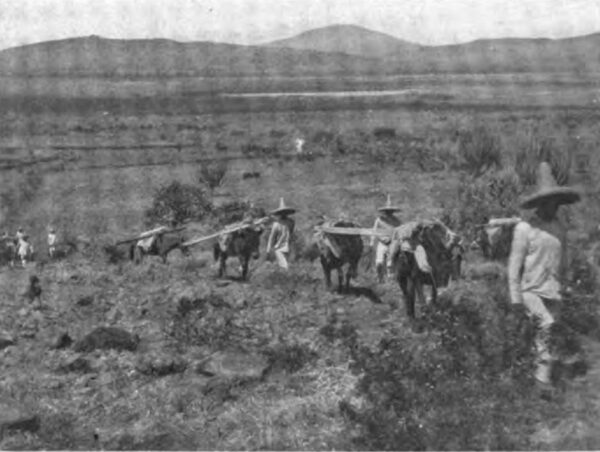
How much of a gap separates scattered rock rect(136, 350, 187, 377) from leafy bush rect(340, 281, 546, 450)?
154 centimetres

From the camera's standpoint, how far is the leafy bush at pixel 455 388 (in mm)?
5582

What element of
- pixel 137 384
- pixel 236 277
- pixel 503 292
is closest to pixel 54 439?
pixel 137 384

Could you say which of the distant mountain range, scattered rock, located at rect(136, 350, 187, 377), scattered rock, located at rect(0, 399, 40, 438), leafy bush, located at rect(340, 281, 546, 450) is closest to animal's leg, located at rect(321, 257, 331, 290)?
scattered rock, located at rect(136, 350, 187, 377)

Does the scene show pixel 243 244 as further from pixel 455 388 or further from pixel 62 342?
pixel 455 388

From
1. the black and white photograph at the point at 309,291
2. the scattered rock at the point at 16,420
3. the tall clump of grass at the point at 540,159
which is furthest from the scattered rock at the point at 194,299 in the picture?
the tall clump of grass at the point at 540,159

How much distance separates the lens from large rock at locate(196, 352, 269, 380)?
6.86m

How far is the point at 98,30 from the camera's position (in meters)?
8.35

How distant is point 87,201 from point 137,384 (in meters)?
8.59

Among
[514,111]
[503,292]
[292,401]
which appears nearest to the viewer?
[292,401]

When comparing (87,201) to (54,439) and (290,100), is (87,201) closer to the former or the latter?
(54,439)

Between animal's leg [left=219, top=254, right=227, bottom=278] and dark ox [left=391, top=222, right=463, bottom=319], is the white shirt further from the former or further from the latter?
animal's leg [left=219, top=254, right=227, bottom=278]

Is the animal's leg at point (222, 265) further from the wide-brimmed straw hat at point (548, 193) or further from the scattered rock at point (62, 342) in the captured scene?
the wide-brimmed straw hat at point (548, 193)

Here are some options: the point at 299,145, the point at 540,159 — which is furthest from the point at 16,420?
the point at 299,145

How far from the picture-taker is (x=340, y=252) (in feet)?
31.2
